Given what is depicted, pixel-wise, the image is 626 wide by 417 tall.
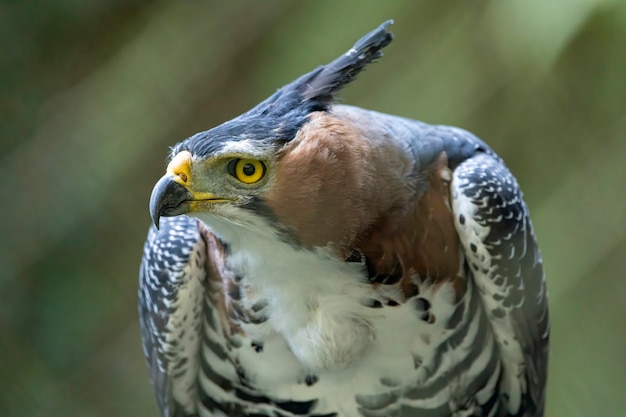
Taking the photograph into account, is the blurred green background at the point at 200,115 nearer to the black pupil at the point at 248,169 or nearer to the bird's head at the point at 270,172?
the bird's head at the point at 270,172

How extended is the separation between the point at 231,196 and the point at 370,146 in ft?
1.44

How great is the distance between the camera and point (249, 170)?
1.77 meters

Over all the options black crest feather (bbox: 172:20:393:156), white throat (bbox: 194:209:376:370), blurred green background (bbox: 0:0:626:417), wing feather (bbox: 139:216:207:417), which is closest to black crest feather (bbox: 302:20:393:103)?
black crest feather (bbox: 172:20:393:156)

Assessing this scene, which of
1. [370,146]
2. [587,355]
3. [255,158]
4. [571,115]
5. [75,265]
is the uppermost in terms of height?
[571,115]

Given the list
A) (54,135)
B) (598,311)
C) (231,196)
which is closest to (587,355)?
(598,311)

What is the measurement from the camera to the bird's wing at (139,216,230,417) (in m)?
2.31

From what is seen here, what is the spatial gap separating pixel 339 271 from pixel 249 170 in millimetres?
379

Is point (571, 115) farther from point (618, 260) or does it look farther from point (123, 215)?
point (123, 215)

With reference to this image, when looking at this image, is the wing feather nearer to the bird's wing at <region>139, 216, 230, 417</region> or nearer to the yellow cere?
the bird's wing at <region>139, 216, 230, 417</region>

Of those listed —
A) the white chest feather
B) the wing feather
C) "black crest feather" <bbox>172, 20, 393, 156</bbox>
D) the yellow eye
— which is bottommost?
the wing feather

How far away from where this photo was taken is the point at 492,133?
3.69 metres

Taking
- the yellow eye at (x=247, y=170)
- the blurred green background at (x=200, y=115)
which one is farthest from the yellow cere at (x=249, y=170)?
the blurred green background at (x=200, y=115)

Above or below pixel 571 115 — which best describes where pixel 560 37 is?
above

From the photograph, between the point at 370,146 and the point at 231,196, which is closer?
the point at 231,196
